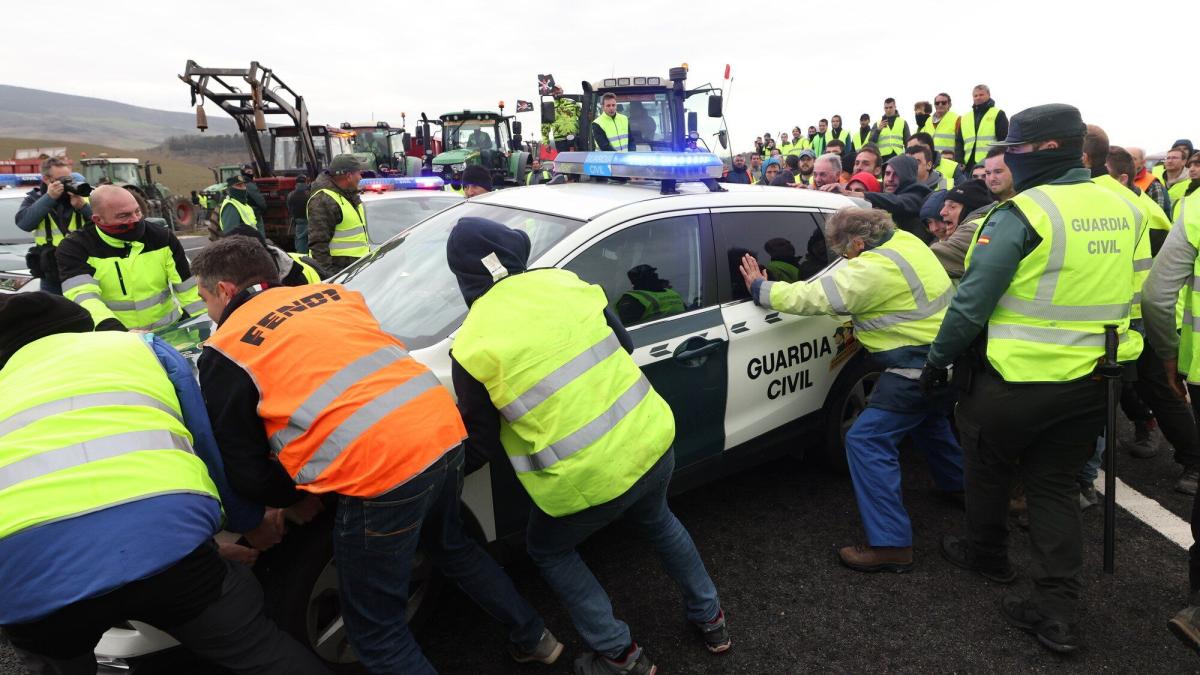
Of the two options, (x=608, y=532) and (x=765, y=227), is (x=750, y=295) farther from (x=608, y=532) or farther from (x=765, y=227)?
(x=608, y=532)

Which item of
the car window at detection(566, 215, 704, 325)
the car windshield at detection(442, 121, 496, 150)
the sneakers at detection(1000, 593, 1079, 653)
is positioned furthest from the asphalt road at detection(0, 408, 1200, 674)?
the car windshield at detection(442, 121, 496, 150)

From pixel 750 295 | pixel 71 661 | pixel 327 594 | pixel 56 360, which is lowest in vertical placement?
pixel 327 594

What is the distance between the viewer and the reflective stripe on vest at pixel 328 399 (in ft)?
5.92

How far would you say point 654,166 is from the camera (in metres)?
3.28

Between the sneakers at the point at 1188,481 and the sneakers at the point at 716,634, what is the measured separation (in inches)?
119

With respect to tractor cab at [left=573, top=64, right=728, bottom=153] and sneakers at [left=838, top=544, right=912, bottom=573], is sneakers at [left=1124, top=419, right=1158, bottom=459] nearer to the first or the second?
sneakers at [left=838, top=544, right=912, bottom=573]

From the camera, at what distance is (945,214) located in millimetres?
4016

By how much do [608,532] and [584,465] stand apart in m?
1.40

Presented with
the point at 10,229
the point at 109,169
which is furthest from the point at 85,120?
the point at 10,229

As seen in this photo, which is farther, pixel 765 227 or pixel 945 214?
pixel 945 214

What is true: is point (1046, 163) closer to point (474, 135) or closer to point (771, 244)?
point (771, 244)

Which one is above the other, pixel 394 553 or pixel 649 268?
pixel 649 268

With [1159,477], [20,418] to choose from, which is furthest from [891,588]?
[20,418]

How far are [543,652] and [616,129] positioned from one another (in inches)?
301
